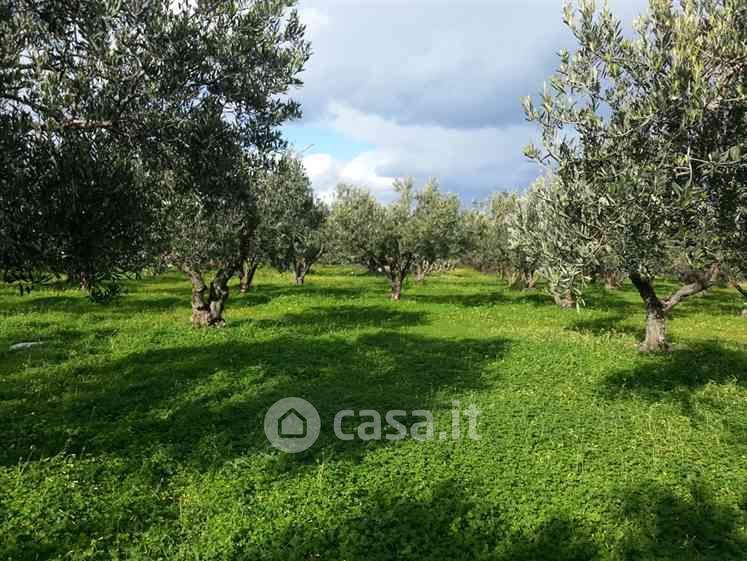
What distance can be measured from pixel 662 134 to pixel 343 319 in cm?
2185

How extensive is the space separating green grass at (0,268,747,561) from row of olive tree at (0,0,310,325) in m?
4.07

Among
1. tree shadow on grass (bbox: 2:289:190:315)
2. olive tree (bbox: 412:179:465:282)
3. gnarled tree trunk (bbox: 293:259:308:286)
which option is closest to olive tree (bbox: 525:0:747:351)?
tree shadow on grass (bbox: 2:289:190:315)

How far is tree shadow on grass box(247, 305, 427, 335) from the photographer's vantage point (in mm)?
27547

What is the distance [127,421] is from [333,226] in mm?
29031

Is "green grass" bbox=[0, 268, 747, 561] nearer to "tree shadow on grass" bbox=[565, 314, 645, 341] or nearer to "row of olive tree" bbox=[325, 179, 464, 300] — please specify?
"tree shadow on grass" bbox=[565, 314, 645, 341]

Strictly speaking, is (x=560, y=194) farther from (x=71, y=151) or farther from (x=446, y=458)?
(x=71, y=151)

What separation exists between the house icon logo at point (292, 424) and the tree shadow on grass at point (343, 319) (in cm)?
1121

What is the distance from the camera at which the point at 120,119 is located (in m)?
8.70

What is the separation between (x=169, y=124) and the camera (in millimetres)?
Answer: 8844

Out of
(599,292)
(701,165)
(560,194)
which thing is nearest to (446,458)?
(560,194)

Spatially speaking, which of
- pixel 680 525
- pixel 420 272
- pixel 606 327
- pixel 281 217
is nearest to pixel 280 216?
pixel 281 217

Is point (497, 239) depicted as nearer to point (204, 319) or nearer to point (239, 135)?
point (204, 319)

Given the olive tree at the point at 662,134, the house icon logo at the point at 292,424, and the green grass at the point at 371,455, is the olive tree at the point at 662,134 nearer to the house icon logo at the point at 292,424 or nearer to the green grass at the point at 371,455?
the green grass at the point at 371,455

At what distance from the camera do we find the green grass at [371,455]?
896 cm
